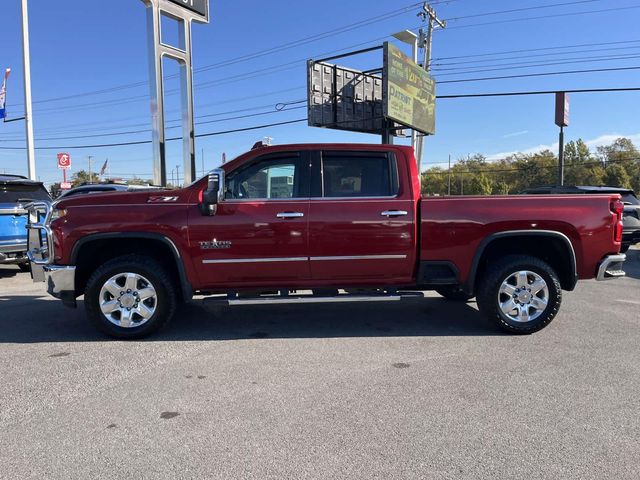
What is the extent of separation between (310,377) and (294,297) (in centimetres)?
132

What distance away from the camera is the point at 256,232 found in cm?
515

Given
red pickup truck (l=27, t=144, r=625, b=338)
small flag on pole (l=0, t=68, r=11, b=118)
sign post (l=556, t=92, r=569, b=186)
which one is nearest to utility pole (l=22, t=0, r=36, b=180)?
small flag on pole (l=0, t=68, r=11, b=118)

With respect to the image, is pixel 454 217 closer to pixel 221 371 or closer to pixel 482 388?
pixel 482 388

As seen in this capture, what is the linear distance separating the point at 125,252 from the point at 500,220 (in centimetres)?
408

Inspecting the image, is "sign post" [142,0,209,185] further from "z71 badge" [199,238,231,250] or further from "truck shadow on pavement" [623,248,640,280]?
"truck shadow on pavement" [623,248,640,280]

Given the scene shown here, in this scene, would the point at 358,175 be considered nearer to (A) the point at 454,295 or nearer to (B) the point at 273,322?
(B) the point at 273,322

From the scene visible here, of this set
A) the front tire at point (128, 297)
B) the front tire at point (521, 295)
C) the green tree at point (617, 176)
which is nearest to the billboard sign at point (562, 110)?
the front tire at point (521, 295)

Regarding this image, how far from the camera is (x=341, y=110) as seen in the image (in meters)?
20.8

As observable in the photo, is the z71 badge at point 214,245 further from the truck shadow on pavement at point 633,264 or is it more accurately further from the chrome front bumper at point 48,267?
the truck shadow on pavement at point 633,264

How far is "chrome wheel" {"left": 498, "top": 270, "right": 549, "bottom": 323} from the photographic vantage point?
5.38 m

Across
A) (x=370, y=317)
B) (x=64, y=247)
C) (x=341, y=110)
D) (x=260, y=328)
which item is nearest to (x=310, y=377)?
(x=260, y=328)

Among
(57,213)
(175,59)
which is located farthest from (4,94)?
(57,213)

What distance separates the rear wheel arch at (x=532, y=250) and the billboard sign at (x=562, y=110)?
16.2 metres

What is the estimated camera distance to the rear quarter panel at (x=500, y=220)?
5309 millimetres
